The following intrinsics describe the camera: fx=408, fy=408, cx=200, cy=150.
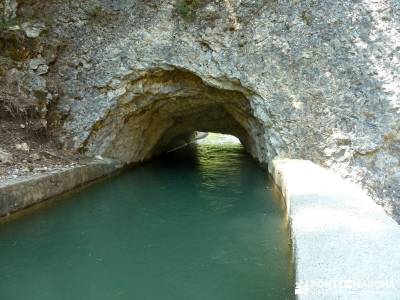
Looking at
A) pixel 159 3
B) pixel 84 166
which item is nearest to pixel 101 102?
pixel 84 166

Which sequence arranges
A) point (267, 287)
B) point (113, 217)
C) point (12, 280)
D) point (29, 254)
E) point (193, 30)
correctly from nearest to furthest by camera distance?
point (267, 287)
point (12, 280)
point (29, 254)
point (113, 217)
point (193, 30)

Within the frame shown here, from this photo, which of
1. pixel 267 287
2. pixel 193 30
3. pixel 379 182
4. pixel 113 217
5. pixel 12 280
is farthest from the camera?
pixel 193 30

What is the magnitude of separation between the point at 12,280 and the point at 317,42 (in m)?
7.20

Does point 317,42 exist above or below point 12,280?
above

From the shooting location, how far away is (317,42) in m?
8.61

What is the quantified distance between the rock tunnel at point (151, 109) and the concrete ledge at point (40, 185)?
3.65ft

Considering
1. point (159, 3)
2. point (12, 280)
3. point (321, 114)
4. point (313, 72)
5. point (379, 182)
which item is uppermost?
point (159, 3)

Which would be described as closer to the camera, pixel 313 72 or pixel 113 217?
pixel 113 217

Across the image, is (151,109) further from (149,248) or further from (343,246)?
(343,246)

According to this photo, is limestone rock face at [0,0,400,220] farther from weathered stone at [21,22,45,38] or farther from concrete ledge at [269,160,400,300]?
concrete ledge at [269,160,400,300]

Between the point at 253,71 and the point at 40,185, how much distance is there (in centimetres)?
496

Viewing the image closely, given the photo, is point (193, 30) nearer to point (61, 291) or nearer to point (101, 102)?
point (101, 102)

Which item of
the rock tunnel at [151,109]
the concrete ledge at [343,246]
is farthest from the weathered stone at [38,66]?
the concrete ledge at [343,246]

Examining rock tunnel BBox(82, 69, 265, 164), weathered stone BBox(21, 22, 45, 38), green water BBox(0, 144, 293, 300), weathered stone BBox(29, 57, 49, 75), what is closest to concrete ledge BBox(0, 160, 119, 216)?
green water BBox(0, 144, 293, 300)
